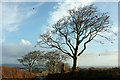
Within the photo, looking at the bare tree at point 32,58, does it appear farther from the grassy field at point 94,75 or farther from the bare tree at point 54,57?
the grassy field at point 94,75

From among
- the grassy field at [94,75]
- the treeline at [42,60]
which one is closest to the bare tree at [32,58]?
the treeline at [42,60]

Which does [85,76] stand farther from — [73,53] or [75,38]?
[75,38]

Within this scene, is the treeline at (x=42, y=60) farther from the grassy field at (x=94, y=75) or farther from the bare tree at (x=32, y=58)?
the grassy field at (x=94, y=75)

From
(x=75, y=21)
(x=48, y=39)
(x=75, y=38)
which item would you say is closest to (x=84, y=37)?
(x=75, y=38)

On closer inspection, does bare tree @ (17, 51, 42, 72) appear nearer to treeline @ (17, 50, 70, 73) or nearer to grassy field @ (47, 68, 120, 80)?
treeline @ (17, 50, 70, 73)

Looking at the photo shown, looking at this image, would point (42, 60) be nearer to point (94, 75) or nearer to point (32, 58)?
point (32, 58)

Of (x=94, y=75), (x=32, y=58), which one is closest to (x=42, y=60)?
(x=32, y=58)

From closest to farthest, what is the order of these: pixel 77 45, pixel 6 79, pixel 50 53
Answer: pixel 6 79 < pixel 77 45 < pixel 50 53

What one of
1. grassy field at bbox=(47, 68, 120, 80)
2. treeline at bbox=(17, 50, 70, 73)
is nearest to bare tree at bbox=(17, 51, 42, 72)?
treeline at bbox=(17, 50, 70, 73)

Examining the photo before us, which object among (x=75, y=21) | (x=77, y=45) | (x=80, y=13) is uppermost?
(x=80, y=13)

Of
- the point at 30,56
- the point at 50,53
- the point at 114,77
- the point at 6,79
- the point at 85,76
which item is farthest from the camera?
the point at 30,56

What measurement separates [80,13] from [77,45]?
5.86 meters

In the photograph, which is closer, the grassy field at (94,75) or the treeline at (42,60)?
the grassy field at (94,75)

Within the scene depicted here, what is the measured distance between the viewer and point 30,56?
166ft
